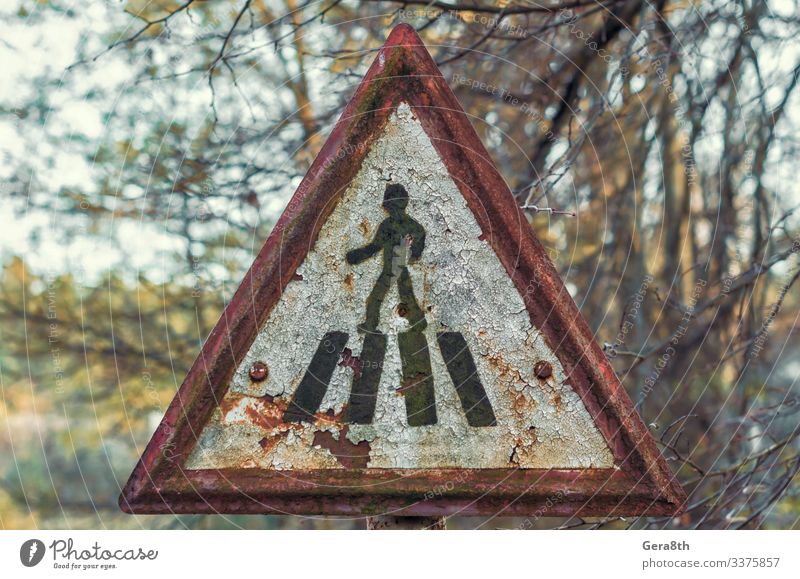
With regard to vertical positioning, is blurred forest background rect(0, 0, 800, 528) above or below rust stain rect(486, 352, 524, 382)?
above

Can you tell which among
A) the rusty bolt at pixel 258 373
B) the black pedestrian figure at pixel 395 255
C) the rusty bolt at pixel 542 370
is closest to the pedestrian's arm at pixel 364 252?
the black pedestrian figure at pixel 395 255

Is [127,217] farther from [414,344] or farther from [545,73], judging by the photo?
[414,344]

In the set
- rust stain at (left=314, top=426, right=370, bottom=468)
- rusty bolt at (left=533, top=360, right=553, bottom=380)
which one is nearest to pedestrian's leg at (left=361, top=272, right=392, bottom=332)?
rust stain at (left=314, top=426, right=370, bottom=468)

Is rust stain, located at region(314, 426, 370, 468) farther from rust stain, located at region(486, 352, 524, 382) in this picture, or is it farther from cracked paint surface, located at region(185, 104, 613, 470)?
rust stain, located at region(486, 352, 524, 382)

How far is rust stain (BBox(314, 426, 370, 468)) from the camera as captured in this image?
1416mm

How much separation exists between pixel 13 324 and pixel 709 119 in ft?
12.1

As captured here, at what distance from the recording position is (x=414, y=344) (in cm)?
→ 146

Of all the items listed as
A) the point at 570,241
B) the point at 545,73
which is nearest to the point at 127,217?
the point at 545,73

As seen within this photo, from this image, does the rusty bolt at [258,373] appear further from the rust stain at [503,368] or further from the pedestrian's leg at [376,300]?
the rust stain at [503,368]

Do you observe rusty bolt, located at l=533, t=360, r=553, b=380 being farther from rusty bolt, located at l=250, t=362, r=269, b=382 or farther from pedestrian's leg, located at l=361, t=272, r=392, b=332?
rusty bolt, located at l=250, t=362, r=269, b=382

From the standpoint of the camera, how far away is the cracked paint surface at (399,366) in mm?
1427

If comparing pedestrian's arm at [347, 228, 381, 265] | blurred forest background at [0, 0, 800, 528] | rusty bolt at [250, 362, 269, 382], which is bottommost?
rusty bolt at [250, 362, 269, 382]

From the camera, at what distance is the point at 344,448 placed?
55.9 inches

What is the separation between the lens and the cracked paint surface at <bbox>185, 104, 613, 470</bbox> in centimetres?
143
